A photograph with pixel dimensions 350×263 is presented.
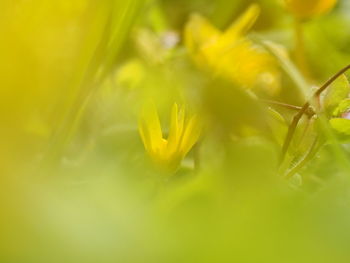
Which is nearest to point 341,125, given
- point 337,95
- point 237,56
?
point 337,95

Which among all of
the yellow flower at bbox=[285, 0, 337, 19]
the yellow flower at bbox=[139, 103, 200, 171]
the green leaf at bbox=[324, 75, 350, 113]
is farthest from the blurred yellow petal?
the yellow flower at bbox=[285, 0, 337, 19]

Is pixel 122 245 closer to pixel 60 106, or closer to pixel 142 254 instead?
pixel 142 254

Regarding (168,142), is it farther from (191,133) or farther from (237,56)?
(237,56)

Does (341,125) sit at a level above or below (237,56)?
below

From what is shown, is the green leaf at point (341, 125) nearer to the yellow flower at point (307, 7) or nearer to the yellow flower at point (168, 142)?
the yellow flower at point (168, 142)

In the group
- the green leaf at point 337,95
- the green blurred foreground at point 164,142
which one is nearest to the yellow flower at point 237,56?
the green blurred foreground at point 164,142

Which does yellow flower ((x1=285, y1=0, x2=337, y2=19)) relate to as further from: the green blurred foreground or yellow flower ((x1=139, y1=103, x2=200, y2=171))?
yellow flower ((x1=139, y1=103, x2=200, y2=171))

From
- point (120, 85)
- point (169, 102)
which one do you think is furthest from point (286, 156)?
point (120, 85)
